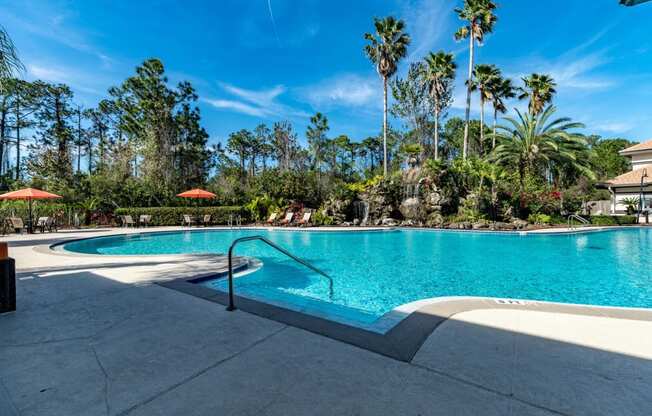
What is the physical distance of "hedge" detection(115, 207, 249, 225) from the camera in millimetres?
18375

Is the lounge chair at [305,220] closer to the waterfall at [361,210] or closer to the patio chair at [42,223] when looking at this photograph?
the waterfall at [361,210]

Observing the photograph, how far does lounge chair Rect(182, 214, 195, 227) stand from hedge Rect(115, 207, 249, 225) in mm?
353

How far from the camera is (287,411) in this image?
174 centimetres

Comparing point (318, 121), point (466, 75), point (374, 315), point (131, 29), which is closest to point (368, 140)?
point (318, 121)

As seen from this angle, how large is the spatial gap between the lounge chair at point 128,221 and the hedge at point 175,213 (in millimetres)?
358

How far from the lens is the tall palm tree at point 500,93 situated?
25.5 metres

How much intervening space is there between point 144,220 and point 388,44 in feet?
71.4

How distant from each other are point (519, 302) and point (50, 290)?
7.03m

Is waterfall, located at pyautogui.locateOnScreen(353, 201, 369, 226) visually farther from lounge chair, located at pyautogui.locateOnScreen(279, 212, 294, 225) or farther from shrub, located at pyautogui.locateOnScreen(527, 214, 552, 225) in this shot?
shrub, located at pyautogui.locateOnScreen(527, 214, 552, 225)

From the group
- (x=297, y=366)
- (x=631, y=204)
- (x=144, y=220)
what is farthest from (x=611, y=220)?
(x=144, y=220)

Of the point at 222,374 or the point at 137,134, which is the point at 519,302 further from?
the point at 137,134

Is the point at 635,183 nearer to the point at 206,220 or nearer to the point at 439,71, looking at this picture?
the point at 439,71

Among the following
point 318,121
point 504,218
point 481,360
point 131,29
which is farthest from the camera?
point 318,121

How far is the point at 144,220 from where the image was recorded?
1809 centimetres
